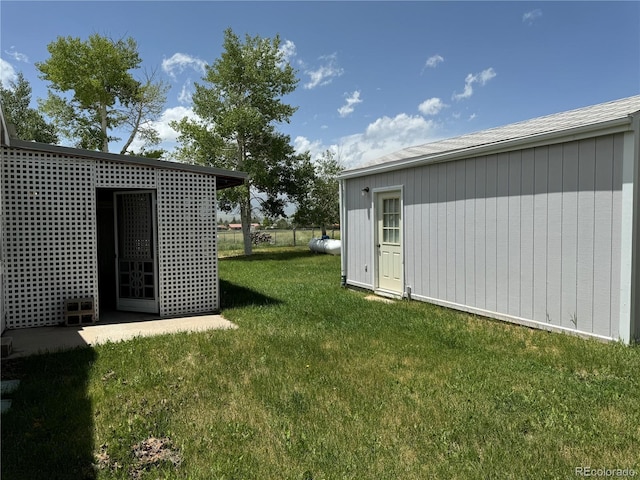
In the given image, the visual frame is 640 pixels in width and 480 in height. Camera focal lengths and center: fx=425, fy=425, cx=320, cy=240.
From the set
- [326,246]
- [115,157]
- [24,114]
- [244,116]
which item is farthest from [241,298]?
[24,114]

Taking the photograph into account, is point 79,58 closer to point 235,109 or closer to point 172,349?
point 235,109

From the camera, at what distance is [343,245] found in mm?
10227

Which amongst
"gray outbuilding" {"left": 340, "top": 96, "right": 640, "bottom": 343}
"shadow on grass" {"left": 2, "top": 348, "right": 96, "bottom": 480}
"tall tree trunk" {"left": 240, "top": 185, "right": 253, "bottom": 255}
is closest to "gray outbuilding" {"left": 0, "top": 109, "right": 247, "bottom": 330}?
"shadow on grass" {"left": 2, "top": 348, "right": 96, "bottom": 480}

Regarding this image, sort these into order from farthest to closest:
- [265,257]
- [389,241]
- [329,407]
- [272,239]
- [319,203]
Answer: [272,239] → [319,203] → [265,257] → [389,241] → [329,407]

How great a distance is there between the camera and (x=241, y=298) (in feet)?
27.5

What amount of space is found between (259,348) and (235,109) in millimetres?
15292

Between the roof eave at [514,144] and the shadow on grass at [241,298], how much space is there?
3.39 m

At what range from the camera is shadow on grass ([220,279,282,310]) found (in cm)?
→ 779

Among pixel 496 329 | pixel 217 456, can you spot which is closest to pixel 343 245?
pixel 496 329

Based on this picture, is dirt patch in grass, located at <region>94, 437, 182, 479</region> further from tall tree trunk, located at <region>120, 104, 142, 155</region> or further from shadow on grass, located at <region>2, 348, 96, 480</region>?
tall tree trunk, located at <region>120, 104, 142, 155</region>

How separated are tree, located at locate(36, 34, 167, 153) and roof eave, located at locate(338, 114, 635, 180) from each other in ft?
63.4

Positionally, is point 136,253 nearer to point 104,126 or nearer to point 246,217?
point 246,217

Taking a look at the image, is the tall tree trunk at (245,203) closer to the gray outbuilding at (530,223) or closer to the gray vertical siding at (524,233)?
the gray outbuilding at (530,223)

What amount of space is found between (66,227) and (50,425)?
3.85 meters
